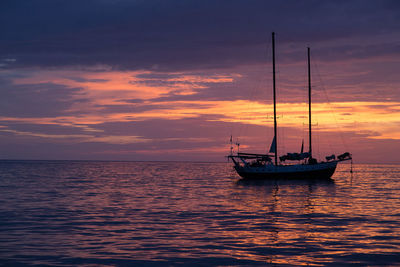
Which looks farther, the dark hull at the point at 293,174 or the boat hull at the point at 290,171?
the dark hull at the point at 293,174

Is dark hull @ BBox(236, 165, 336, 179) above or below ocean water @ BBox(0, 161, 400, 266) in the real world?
above

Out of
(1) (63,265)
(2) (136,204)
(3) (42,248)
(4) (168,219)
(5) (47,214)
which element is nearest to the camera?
(1) (63,265)

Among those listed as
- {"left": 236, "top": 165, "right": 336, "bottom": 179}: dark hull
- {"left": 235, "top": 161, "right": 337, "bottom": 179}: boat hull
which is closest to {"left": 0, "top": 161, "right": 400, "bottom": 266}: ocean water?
{"left": 235, "top": 161, "right": 337, "bottom": 179}: boat hull

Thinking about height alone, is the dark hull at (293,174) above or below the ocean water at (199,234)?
above

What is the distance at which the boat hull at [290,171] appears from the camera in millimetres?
72812

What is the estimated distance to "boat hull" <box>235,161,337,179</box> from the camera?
7281 centimetres

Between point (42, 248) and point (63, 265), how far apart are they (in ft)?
12.1

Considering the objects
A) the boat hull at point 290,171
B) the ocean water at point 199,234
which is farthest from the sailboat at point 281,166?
the ocean water at point 199,234

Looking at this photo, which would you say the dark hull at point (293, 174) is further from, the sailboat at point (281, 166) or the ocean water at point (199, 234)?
the ocean water at point (199, 234)

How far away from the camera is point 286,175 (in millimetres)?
73062

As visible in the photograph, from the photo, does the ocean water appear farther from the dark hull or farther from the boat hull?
the dark hull

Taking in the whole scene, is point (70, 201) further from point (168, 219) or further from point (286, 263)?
point (286, 263)

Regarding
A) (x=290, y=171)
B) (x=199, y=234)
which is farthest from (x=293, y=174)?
(x=199, y=234)

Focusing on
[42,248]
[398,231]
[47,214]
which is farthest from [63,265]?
[398,231]
